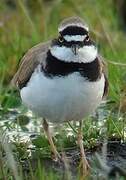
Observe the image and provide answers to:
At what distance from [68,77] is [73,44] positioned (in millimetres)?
237

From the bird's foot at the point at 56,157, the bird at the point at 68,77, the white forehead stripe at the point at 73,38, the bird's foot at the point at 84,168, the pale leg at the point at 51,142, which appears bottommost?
the bird's foot at the point at 84,168

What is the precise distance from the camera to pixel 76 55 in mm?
5090

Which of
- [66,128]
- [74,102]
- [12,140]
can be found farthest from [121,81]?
[74,102]

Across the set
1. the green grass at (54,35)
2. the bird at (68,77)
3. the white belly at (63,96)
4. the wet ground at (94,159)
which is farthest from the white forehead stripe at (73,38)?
the wet ground at (94,159)

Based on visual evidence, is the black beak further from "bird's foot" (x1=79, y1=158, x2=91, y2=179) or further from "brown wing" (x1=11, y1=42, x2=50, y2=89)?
"bird's foot" (x1=79, y1=158, x2=91, y2=179)

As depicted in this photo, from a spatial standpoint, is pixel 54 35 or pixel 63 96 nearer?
pixel 63 96

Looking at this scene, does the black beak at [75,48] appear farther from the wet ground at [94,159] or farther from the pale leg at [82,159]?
the pale leg at [82,159]

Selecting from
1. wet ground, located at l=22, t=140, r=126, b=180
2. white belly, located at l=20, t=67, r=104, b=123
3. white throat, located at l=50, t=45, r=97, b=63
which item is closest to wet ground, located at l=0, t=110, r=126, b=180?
wet ground, located at l=22, t=140, r=126, b=180

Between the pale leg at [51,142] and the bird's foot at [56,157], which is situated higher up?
the pale leg at [51,142]

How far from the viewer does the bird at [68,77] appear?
5.13 meters

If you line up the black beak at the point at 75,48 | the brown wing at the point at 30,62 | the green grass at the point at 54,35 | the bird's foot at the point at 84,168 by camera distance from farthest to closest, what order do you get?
the green grass at the point at 54,35, the brown wing at the point at 30,62, the bird's foot at the point at 84,168, the black beak at the point at 75,48

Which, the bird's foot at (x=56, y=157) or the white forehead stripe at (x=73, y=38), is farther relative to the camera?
the bird's foot at (x=56, y=157)

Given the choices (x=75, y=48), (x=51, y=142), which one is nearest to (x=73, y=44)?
(x=75, y=48)

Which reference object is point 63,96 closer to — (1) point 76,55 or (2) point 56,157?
(1) point 76,55
